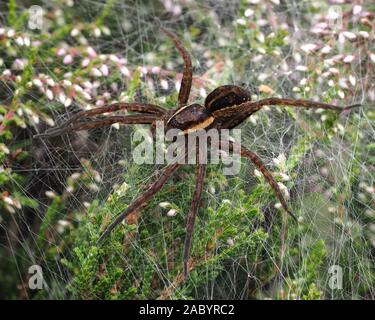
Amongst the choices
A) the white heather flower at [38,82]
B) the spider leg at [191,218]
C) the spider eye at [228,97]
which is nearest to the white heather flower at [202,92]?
the spider eye at [228,97]

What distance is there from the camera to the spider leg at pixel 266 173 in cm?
186

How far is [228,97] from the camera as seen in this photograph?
2.09 metres

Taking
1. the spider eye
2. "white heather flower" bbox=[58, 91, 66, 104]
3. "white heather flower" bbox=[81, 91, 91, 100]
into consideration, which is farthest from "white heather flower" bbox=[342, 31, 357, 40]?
"white heather flower" bbox=[58, 91, 66, 104]

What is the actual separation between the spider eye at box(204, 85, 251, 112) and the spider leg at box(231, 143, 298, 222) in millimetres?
221

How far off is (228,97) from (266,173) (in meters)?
0.38

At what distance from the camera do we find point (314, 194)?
79.8 inches

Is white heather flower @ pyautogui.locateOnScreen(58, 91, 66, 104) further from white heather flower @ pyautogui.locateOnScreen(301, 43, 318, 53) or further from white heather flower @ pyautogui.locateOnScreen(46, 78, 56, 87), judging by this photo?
white heather flower @ pyautogui.locateOnScreen(301, 43, 318, 53)

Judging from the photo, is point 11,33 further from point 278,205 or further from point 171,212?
point 278,205

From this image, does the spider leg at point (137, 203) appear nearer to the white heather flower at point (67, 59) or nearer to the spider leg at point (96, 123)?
the spider leg at point (96, 123)

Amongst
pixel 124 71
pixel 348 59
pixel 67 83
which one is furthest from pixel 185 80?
pixel 348 59

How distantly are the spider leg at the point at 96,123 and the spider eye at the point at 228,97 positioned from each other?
0.88 feet

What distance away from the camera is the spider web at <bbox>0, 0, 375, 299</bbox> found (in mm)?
1869

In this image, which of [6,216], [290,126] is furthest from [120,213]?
[290,126]
